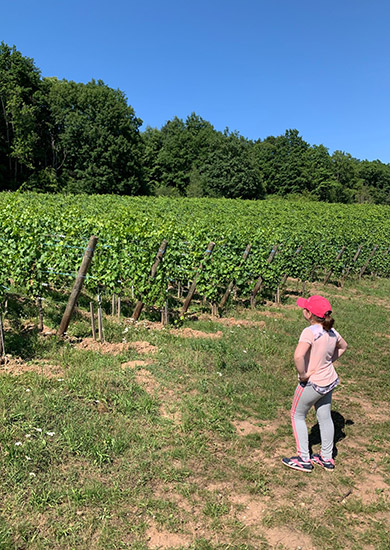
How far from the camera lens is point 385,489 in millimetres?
4148

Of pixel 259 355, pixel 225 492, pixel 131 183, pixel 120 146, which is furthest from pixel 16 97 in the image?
pixel 225 492

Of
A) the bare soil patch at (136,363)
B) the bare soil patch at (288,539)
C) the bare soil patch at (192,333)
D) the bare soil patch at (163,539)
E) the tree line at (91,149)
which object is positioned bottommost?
the bare soil patch at (288,539)

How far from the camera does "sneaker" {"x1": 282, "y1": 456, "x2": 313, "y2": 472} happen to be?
432 cm

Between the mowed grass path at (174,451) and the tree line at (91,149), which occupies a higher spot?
the tree line at (91,149)

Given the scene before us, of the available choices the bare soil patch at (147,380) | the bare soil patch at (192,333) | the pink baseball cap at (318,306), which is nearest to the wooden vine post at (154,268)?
the bare soil patch at (192,333)

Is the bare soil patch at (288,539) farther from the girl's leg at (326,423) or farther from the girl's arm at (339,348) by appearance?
the girl's arm at (339,348)

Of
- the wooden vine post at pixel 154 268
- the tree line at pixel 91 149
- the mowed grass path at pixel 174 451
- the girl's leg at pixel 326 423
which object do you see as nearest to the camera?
the mowed grass path at pixel 174 451

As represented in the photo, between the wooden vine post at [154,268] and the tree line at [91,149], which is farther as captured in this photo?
the tree line at [91,149]

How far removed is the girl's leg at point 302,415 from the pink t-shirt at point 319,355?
18cm

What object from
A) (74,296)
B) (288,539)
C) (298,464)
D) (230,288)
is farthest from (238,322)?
(288,539)

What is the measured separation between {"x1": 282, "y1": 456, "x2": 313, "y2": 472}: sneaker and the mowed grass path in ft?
0.25

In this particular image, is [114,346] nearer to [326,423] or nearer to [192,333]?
[192,333]

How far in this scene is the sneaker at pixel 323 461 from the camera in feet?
14.5

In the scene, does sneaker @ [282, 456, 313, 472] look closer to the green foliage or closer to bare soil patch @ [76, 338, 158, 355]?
bare soil patch @ [76, 338, 158, 355]
